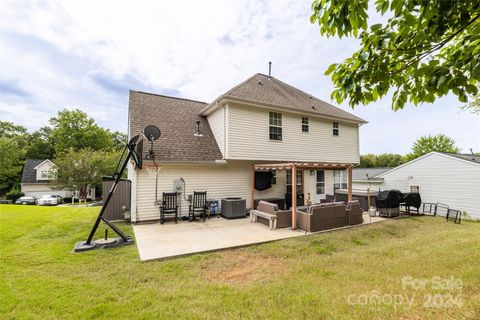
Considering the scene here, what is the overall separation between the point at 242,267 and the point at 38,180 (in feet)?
117

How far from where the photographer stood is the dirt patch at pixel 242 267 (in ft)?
13.9

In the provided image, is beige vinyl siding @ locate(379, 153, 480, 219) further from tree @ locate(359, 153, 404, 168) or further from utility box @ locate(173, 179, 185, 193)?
tree @ locate(359, 153, 404, 168)

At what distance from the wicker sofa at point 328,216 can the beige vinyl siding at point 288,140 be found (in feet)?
11.4

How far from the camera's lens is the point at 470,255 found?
17.2 feet

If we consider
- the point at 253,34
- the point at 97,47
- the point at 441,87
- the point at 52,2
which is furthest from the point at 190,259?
the point at 97,47

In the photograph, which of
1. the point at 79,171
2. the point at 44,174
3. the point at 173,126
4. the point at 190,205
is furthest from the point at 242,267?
the point at 44,174

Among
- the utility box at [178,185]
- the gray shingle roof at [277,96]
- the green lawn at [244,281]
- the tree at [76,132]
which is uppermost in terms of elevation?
the tree at [76,132]

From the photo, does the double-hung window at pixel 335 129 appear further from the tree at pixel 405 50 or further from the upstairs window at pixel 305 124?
the tree at pixel 405 50

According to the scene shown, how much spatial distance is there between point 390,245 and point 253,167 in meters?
6.25

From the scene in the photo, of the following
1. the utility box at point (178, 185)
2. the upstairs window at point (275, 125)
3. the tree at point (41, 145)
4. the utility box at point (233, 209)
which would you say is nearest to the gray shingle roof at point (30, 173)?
the tree at point (41, 145)

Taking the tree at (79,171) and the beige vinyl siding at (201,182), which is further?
the tree at (79,171)

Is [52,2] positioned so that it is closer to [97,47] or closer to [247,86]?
[97,47]

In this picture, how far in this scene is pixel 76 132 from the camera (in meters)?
34.6

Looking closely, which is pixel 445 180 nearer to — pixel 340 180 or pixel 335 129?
pixel 340 180
